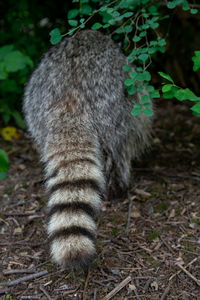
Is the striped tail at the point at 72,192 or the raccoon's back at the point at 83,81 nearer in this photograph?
the striped tail at the point at 72,192

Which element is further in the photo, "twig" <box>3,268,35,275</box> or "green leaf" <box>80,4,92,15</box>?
"green leaf" <box>80,4,92,15</box>

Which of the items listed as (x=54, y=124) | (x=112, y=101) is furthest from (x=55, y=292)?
(x=112, y=101)

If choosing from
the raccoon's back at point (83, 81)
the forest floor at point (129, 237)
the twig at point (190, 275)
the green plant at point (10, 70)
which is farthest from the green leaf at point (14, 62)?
the twig at point (190, 275)

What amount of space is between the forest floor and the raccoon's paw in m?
0.54

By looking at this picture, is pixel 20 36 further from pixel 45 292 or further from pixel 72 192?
pixel 45 292

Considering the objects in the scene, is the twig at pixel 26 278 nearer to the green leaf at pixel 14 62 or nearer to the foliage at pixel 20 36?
the green leaf at pixel 14 62

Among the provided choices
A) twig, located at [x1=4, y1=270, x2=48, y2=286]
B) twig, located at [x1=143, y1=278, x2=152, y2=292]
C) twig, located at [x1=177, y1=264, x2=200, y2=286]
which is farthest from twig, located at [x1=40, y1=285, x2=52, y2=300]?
twig, located at [x1=177, y1=264, x2=200, y2=286]

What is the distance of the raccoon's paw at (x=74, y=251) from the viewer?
230cm

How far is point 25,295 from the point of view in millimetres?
2760

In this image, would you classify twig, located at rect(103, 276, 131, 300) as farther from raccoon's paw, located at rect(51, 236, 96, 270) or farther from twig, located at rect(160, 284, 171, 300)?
raccoon's paw, located at rect(51, 236, 96, 270)

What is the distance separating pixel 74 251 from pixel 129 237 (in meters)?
1.14

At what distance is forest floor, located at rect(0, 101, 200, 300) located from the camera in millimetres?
2789

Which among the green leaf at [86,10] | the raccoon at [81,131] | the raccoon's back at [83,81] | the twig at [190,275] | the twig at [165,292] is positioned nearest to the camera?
the raccoon at [81,131]

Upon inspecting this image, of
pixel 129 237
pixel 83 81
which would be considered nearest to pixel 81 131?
pixel 83 81
